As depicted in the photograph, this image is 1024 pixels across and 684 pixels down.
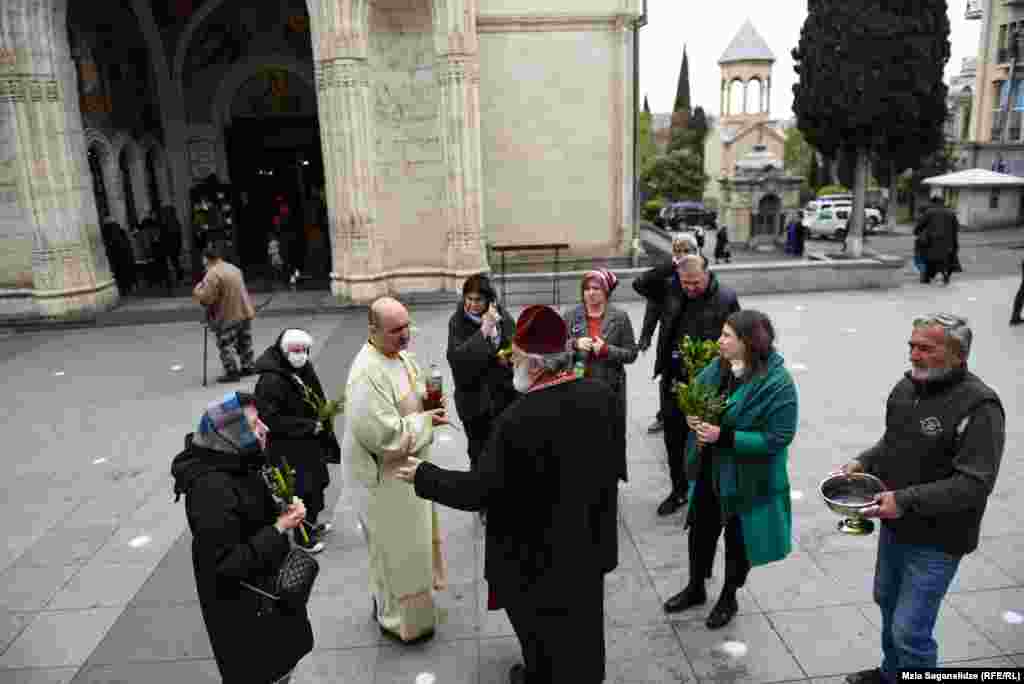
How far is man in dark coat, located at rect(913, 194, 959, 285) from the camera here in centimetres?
1335

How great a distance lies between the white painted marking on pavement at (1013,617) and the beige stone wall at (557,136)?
40.1 feet

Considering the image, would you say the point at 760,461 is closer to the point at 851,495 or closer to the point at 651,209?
the point at 851,495

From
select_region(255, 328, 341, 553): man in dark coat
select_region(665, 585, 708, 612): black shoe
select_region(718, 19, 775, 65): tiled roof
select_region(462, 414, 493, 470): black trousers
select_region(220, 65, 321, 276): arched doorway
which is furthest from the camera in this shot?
select_region(718, 19, 775, 65): tiled roof

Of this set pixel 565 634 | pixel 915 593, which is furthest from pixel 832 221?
pixel 565 634

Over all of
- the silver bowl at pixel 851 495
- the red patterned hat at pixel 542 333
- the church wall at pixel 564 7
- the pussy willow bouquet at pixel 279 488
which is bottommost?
the silver bowl at pixel 851 495

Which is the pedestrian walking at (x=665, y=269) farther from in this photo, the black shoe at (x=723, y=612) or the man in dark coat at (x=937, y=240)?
the man in dark coat at (x=937, y=240)

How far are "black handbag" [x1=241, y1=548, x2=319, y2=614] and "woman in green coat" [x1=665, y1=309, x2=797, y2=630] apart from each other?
1.94 metres

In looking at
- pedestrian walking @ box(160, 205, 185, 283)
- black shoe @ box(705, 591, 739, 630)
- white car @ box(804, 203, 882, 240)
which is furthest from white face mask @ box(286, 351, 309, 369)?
white car @ box(804, 203, 882, 240)

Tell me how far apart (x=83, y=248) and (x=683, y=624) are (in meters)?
13.0

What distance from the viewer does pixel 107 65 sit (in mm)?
16703

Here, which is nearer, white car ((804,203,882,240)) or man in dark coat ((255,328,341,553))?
man in dark coat ((255,328,341,553))

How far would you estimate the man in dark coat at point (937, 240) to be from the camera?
13.4 m

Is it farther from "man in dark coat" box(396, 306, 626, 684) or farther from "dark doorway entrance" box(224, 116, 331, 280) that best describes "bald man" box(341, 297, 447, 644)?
"dark doorway entrance" box(224, 116, 331, 280)

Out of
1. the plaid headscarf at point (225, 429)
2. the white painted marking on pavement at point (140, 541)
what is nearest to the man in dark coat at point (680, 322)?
the plaid headscarf at point (225, 429)
